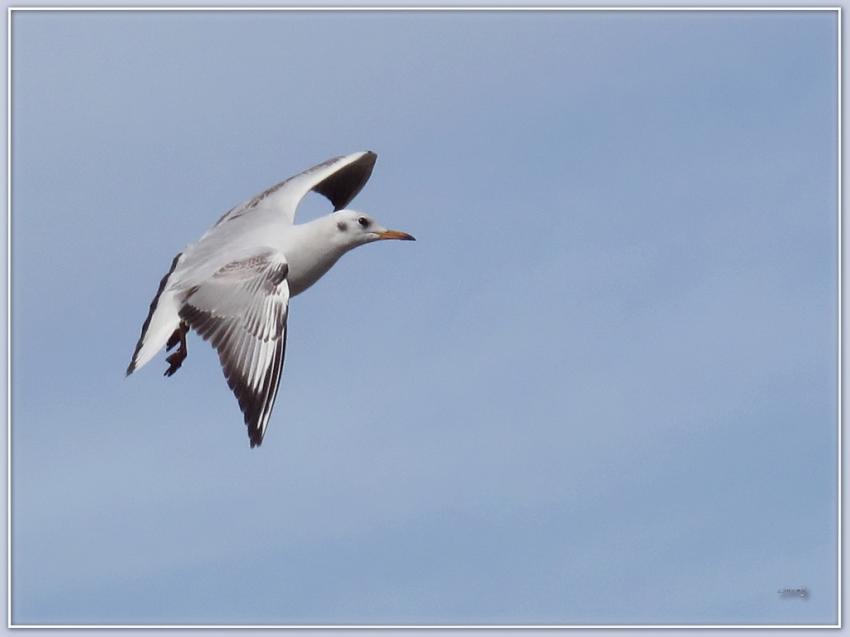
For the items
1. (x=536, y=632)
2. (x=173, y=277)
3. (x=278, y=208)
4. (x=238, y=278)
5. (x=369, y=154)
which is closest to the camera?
(x=536, y=632)

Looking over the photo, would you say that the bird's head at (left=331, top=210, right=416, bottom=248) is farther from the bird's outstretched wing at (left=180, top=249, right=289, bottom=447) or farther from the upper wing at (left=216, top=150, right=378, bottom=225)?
the bird's outstretched wing at (left=180, top=249, right=289, bottom=447)

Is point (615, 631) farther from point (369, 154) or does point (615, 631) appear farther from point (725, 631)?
point (369, 154)

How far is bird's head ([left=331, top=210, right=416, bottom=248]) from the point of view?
13.9 meters

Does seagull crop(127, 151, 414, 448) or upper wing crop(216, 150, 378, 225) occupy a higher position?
upper wing crop(216, 150, 378, 225)

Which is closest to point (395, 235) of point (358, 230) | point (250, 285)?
point (358, 230)

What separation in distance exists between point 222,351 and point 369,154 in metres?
4.70

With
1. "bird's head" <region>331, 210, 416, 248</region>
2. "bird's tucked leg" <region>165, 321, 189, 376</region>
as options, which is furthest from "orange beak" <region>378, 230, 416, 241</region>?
"bird's tucked leg" <region>165, 321, 189, 376</region>

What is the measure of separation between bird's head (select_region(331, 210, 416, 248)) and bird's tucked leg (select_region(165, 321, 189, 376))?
5.80 feet

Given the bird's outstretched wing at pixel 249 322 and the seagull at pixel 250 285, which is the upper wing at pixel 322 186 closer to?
the seagull at pixel 250 285

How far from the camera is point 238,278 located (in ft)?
41.1

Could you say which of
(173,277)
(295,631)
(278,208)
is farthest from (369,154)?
(295,631)

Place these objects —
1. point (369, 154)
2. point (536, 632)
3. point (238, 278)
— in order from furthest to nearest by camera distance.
Answer: point (369, 154) < point (238, 278) < point (536, 632)

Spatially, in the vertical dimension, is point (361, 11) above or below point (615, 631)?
above

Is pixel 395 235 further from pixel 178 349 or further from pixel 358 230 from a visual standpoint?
pixel 178 349
